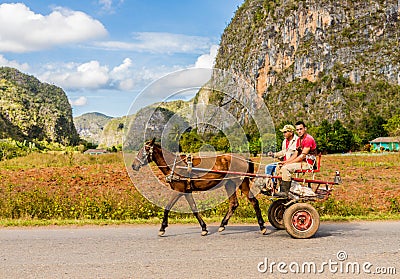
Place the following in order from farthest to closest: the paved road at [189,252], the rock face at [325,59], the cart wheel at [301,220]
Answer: the rock face at [325,59], the cart wheel at [301,220], the paved road at [189,252]

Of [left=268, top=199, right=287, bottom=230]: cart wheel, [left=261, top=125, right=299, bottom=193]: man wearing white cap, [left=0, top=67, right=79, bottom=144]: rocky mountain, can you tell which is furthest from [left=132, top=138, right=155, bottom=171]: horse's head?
[left=0, top=67, right=79, bottom=144]: rocky mountain

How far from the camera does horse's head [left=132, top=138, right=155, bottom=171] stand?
9.01 m

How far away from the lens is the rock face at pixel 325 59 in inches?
5866

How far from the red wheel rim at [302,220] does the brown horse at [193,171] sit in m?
0.70

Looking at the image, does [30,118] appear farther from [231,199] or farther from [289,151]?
[289,151]

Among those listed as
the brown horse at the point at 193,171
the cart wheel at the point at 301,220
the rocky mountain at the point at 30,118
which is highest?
the rocky mountain at the point at 30,118

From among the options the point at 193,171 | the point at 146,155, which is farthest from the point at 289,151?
the point at 146,155

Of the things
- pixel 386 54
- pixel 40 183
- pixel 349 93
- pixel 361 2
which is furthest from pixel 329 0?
pixel 40 183

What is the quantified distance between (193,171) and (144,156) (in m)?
0.99

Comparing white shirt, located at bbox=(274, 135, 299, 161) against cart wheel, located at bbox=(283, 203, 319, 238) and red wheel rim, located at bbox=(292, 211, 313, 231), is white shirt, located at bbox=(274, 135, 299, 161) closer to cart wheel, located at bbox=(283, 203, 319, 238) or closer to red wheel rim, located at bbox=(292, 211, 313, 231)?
cart wheel, located at bbox=(283, 203, 319, 238)

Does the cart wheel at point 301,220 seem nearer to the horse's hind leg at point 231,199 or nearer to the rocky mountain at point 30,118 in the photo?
the horse's hind leg at point 231,199

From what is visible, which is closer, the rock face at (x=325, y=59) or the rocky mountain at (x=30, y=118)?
the rocky mountain at (x=30, y=118)

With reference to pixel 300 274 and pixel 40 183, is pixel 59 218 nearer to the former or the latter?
pixel 300 274

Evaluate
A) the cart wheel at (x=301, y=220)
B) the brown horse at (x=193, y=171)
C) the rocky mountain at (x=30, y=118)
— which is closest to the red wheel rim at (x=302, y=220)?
the cart wheel at (x=301, y=220)
